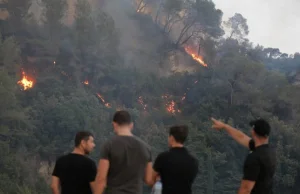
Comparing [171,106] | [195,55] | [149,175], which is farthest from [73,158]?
[195,55]

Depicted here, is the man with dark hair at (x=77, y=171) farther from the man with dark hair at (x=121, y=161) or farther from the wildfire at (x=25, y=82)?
the wildfire at (x=25, y=82)

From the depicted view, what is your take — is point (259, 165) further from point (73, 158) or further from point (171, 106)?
point (171, 106)

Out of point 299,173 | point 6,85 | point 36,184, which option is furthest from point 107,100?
point 299,173

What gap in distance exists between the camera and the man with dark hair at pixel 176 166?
172 inches

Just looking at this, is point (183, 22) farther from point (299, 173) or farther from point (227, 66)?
point (299, 173)

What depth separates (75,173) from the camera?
4.68m

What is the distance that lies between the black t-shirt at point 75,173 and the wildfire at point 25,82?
39969mm

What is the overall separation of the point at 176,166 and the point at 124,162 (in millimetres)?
548

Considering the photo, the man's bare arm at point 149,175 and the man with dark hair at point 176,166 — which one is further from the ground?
the man with dark hair at point 176,166

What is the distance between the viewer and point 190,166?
4395 millimetres

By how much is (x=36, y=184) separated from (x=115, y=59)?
86.5ft

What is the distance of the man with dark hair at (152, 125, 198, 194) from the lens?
436 cm

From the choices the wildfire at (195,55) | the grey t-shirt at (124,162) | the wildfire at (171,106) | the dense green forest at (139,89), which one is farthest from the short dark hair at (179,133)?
the wildfire at (195,55)

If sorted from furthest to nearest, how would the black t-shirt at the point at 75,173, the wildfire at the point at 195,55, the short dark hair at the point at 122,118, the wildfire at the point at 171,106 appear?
the wildfire at the point at 195,55 < the wildfire at the point at 171,106 < the black t-shirt at the point at 75,173 < the short dark hair at the point at 122,118
